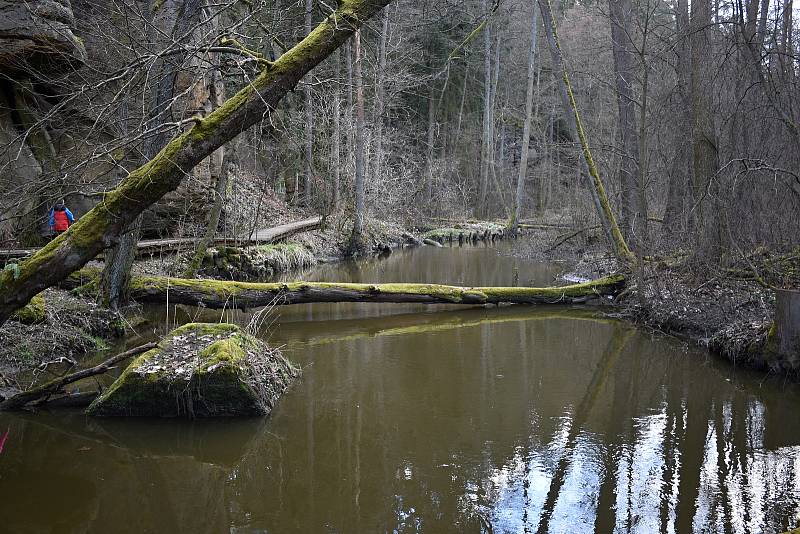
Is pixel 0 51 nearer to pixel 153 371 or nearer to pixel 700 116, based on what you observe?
pixel 153 371

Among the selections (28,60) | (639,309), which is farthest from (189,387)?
(28,60)

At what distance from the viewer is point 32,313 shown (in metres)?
8.05

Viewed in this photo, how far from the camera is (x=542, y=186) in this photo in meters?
35.6

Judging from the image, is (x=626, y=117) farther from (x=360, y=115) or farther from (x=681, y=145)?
(x=360, y=115)

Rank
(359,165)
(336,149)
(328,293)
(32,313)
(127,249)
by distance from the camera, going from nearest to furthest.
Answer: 1. (32,313)
2. (127,249)
3. (328,293)
4. (359,165)
5. (336,149)

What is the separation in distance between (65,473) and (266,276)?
10.2m

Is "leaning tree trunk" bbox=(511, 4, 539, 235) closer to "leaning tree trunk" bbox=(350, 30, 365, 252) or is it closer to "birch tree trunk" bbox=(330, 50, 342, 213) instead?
"birch tree trunk" bbox=(330, 50, 342, 213)

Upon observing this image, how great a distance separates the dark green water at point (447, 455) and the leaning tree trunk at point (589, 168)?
414 cm

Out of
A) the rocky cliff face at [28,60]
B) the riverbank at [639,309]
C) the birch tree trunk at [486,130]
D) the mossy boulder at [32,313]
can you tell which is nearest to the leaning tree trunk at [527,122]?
the birch tree trunk at [486,130]

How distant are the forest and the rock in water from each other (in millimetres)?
27

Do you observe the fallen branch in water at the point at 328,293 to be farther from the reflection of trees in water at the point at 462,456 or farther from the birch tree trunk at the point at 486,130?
the birch tree trunk at the point at 486,130

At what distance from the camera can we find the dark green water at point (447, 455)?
4531mm

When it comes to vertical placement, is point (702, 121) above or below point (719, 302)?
above

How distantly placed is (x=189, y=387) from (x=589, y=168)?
10.2 metres
